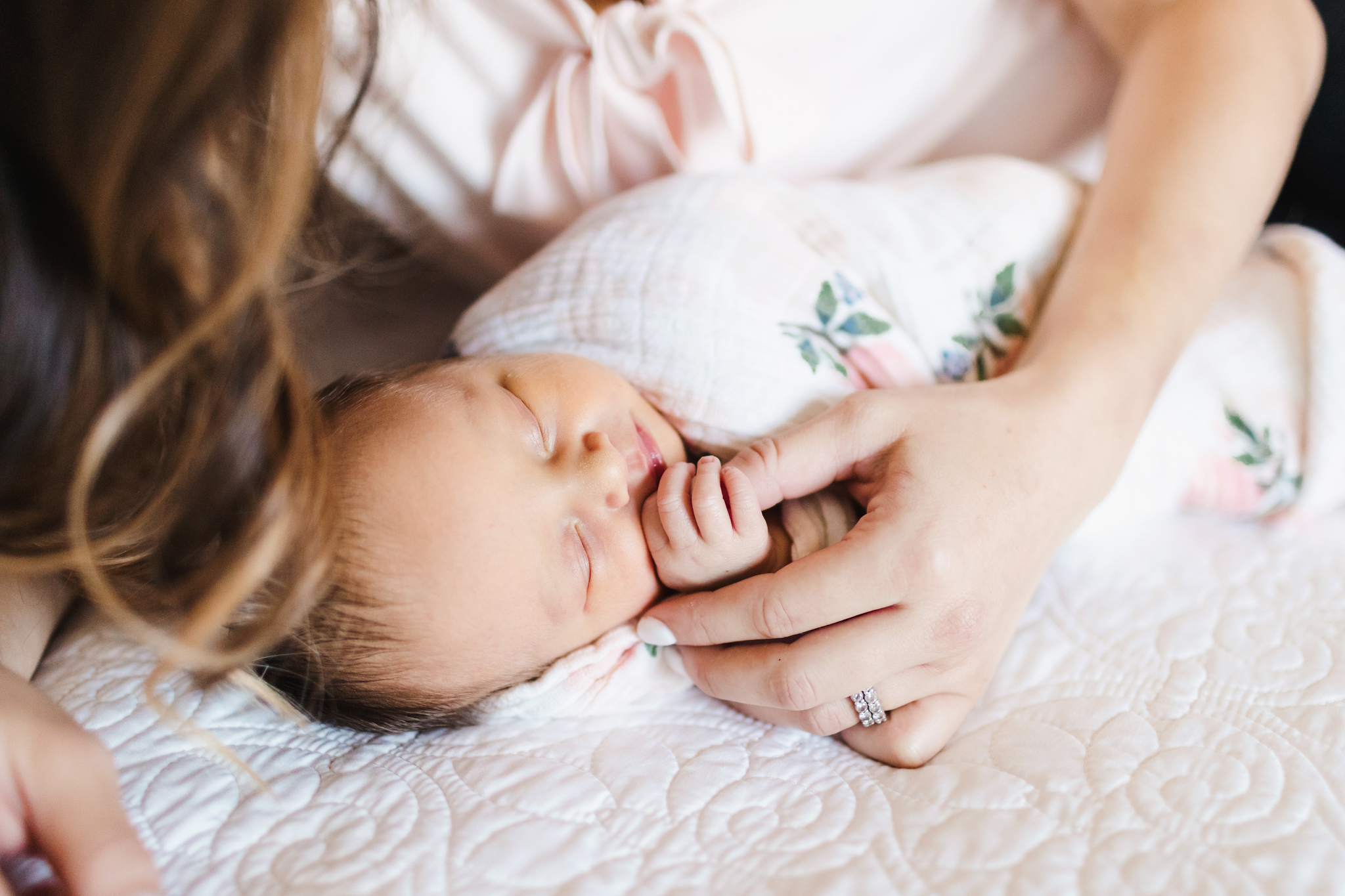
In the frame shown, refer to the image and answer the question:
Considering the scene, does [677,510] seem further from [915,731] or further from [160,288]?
[160,288]

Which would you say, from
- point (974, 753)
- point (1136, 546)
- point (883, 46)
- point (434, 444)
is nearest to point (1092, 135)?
point (883, 46)

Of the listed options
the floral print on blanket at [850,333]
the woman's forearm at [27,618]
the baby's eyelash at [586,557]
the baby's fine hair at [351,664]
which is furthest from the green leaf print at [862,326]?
the woman's forearm at [27,618]

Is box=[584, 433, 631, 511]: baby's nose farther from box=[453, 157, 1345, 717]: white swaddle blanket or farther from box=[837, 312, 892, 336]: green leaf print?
box=[837, 312, 892, 336]: green leaf print

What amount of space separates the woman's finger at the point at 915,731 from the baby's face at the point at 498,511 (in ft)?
0.78

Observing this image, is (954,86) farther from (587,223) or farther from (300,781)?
(300,781)

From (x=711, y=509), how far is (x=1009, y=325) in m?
0.42

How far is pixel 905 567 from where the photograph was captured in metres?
0.61

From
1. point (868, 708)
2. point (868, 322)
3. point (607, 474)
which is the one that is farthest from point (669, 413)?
point (868, 708)

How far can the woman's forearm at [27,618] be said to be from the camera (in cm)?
69

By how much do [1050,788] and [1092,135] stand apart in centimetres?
88

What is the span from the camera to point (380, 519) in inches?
26.5

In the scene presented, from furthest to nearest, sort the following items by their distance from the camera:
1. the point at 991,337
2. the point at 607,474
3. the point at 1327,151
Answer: the point at 1327,151
the point at 991,337
the point at 607,474

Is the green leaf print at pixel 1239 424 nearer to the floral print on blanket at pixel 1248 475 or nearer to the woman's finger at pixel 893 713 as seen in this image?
the floral print on blanket at pixel 1248 475

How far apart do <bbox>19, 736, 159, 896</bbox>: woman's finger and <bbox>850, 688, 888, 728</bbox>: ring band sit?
1.63 feet
